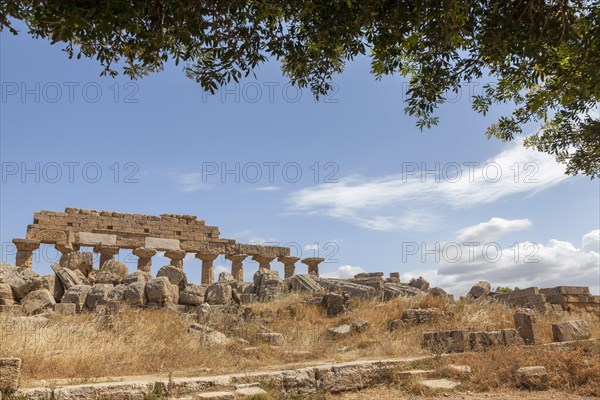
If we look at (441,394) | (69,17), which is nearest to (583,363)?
(441,394)

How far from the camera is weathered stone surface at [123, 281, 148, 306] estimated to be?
13375 millimetres

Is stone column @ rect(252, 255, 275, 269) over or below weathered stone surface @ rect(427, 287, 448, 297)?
over

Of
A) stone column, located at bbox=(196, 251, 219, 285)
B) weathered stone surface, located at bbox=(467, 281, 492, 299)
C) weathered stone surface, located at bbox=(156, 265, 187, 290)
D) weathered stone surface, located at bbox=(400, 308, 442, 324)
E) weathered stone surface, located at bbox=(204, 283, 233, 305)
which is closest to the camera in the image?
Result: weathered stone surface, located at bbox=(400, 308, 442, 324)

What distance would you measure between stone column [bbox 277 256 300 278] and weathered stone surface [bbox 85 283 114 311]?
16376 mm

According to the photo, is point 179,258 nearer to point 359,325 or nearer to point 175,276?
point 175,276

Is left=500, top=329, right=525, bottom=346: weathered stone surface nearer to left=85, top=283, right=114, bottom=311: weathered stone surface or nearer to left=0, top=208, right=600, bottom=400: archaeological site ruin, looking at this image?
left=0, top=208, right=600, bottom=400: archaeological site ruin

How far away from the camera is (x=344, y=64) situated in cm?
784

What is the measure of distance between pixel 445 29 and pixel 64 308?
425 inches

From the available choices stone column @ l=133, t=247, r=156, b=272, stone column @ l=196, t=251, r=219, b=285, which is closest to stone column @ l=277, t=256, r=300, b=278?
stone column @ l=196, t=251, r=219, b=285

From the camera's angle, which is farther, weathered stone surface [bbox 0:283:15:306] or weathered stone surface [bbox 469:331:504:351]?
weathered stone surface [bbox 0:283:15:306]

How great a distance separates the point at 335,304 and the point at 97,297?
20.6ft

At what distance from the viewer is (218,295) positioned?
15219mm

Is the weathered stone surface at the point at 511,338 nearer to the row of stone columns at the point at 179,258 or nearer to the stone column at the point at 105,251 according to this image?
the row of stone columns at the point at 179,258

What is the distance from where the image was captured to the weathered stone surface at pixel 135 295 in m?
13.4
